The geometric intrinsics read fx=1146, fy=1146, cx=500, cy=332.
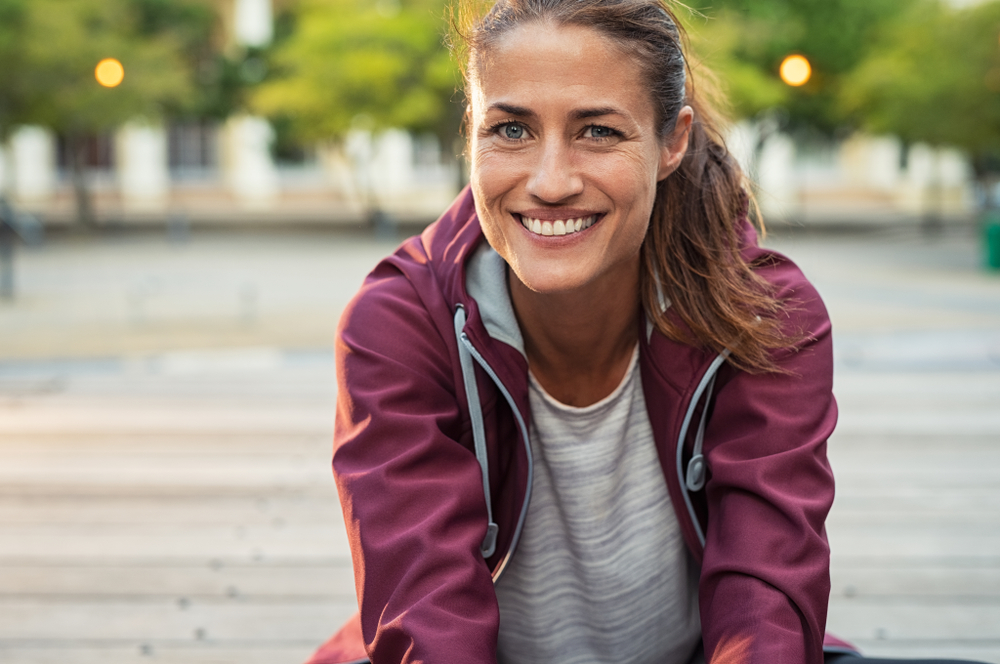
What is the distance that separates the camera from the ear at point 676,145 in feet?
5.57

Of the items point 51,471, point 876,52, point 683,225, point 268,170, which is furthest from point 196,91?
point 683,225

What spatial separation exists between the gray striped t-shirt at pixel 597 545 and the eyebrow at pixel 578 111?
42 cm

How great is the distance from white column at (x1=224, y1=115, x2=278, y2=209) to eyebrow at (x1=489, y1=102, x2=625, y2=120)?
124 ft

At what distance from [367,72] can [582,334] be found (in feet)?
75.4

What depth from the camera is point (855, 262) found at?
62.1 feet

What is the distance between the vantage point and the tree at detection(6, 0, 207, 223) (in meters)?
20.8

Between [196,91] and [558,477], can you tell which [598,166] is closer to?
[558,477]

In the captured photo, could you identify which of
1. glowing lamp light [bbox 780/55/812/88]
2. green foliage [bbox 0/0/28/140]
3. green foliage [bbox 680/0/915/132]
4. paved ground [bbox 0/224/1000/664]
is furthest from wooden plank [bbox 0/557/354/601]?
green foliage [bbox 680/0/915/132]

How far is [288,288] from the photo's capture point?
1498 centimetres

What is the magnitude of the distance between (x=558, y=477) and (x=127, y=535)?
7.14ft

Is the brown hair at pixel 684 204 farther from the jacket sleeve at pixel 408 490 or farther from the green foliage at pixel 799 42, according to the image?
the green foliage at pixel 799 42

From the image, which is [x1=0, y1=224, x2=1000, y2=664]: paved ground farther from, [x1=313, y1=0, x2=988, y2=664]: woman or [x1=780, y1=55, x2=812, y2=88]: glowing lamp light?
[x1=780, y1=55, x2=812, y2=88]: glowing lamp light

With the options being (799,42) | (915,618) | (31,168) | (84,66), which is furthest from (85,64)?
(915,618)

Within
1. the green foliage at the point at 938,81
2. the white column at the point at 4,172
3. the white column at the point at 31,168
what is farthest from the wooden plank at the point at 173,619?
the white column at the point at 31,168
